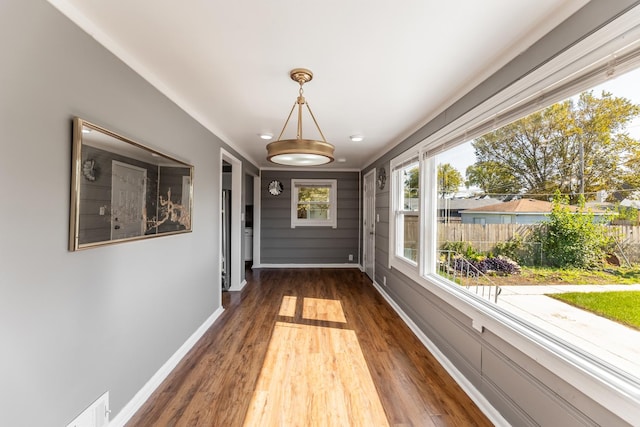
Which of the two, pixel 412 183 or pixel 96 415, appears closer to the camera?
pixel 96 415

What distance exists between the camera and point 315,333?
3096 millimetres

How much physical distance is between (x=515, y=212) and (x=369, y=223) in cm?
389

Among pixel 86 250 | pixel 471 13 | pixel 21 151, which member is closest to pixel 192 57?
pixel 21 151

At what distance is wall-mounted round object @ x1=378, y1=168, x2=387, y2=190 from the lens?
457 cm

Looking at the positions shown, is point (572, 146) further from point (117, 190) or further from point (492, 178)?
point (117, 190)

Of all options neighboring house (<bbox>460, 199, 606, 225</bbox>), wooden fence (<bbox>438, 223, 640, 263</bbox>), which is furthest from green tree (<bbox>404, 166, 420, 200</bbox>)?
neighboring house (<bbox>460, 199, 606, 225</bbox>)

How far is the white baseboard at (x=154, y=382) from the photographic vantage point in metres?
1.79

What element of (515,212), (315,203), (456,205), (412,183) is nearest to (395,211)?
(412,183)

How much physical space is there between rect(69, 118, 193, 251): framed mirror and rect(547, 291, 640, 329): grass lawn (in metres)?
2.51

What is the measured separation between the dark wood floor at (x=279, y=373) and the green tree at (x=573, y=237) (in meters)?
1.16

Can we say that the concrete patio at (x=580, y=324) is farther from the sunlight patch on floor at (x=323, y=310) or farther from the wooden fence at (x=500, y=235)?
the sunlight patch on floor at (x=323, y=310)

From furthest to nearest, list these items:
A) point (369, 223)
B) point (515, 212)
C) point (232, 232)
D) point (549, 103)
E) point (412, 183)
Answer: point (369, 223), point (232, 232), point (412, 183), point (515, 212), point (549, 103)

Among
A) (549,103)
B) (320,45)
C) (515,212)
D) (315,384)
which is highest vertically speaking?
(320,45)

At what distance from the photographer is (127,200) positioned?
5.98 ft
